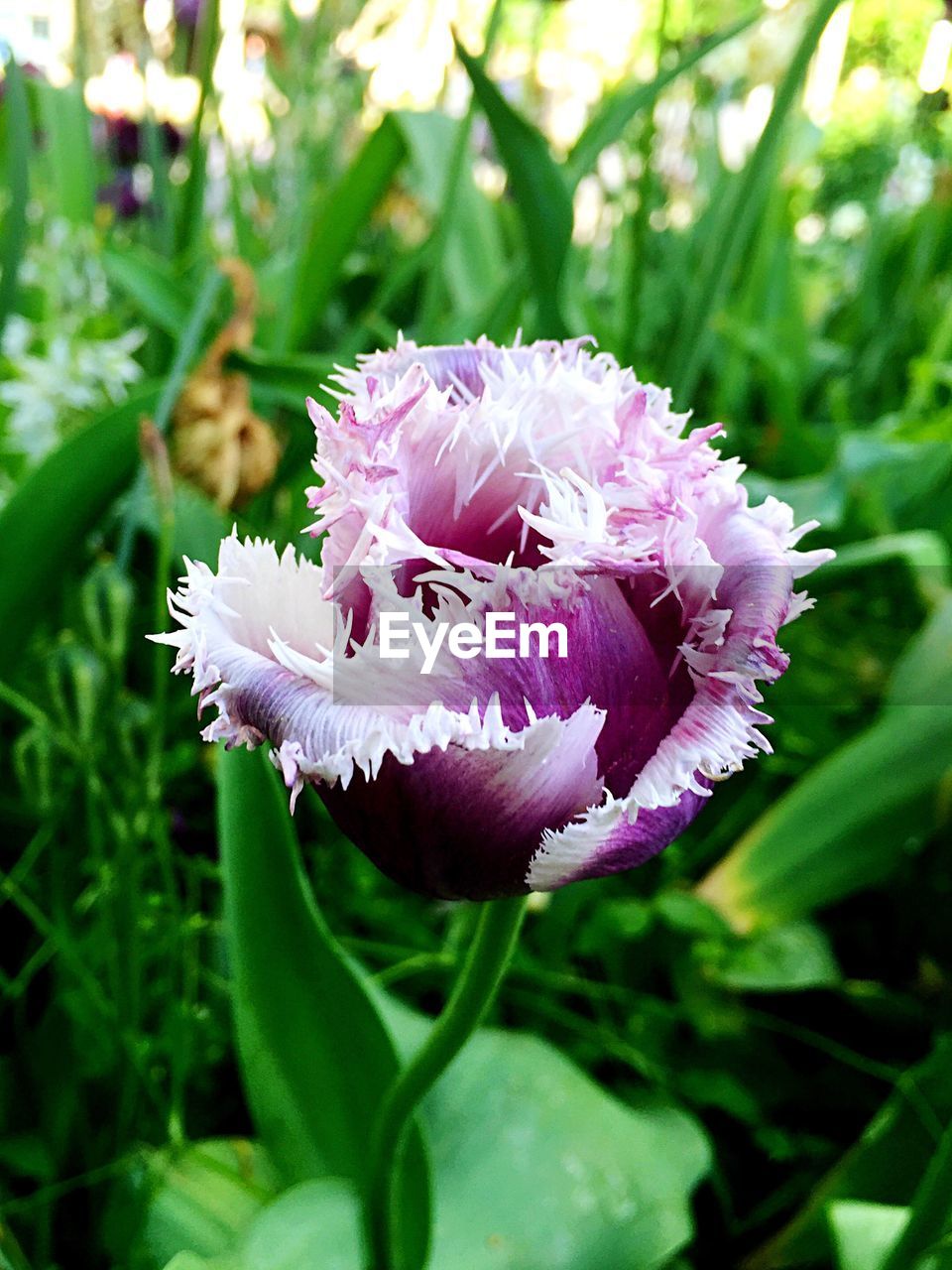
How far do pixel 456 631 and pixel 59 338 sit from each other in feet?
2.09

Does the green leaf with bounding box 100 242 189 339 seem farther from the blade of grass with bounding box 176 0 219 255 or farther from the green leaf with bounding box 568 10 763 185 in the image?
the green leaf with bounding box 568 10 763 185

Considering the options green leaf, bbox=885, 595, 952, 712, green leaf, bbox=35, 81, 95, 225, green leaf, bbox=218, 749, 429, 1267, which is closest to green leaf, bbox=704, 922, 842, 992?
green leaf, bbox=885, 595, 952, 712

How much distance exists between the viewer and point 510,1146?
0.41 meters

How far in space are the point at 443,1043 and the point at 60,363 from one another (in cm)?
61

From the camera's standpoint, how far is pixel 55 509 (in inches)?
21.1

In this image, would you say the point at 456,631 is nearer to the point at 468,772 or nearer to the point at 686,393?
the point at 468,772

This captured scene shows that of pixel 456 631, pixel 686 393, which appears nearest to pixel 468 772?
pixel 456 631

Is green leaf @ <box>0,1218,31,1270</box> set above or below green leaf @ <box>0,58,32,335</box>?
below

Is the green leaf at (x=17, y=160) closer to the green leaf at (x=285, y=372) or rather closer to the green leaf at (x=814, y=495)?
the green leaf at (x=285, y=372)

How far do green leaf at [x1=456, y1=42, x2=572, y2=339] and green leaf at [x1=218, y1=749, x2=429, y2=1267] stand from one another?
325mm

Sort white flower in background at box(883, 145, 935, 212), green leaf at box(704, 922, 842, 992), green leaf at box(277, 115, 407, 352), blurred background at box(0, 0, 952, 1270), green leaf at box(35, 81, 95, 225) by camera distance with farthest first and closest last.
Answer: white flower in background at box(883, 145, 935, 212) → green leaf at box(35, 81, 95, 225) → green leaf at box(277, 115, 407, 352) → green leaf at box(704, 922, 842, 992) → blurred background at box(0, 0, 952, 1270)

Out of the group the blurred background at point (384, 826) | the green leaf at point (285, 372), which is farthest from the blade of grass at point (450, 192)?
the green leaf at point (285, 372)

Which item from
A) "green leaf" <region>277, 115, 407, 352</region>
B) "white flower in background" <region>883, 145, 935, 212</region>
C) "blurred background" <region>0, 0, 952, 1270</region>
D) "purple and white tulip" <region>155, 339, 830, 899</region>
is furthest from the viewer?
"white flower in background" <region>883, 145, 935, 212</region>

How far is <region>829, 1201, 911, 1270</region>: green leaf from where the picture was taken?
371 mm
